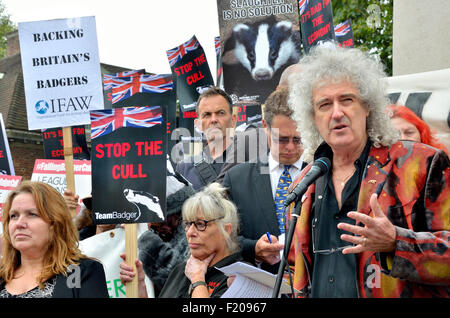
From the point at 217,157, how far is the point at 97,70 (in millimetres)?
1457

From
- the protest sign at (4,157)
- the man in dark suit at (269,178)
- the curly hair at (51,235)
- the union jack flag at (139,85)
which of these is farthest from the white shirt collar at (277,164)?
the protest sign at (4,157)

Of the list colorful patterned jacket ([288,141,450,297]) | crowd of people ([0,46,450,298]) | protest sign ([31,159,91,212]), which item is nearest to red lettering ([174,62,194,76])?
protest sign ([31,159,91,212])

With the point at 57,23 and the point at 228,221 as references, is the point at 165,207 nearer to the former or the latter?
the point at 228,221

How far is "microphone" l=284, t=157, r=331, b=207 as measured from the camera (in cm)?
247

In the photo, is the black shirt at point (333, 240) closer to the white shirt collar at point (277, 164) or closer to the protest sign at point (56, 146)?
the white shirt collar at point (277, 164)

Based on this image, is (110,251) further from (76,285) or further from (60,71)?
(60,71)

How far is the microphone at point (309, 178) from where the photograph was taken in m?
2.47

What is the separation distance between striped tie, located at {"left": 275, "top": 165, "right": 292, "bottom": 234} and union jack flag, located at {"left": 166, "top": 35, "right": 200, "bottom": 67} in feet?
12.5

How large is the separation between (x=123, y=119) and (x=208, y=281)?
149 cm

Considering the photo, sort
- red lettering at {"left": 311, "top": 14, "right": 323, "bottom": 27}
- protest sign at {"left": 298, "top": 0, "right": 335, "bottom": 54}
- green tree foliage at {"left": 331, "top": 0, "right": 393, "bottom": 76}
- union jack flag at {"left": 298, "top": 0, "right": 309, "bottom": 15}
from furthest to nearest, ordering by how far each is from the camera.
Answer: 1. green tree foliage at {"left": 331, "top": 0, "right": 393, "bottom": 76}
2. union jack flag at {"left": 298, "top": 0, "right": 309, "bottom": 15}
3. red lettering at {"left": 311, "top": 14, "right": 323, "bottom": 27}
4. protest sign at {"left": 298, "top": 0, "right": 335, "bottom": 54}

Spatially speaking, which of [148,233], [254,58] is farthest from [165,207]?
[254,58]

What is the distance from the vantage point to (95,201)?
436cm

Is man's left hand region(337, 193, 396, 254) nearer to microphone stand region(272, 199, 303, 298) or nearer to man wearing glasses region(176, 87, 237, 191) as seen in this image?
microphone stand region(272, 199, 303, 298)
